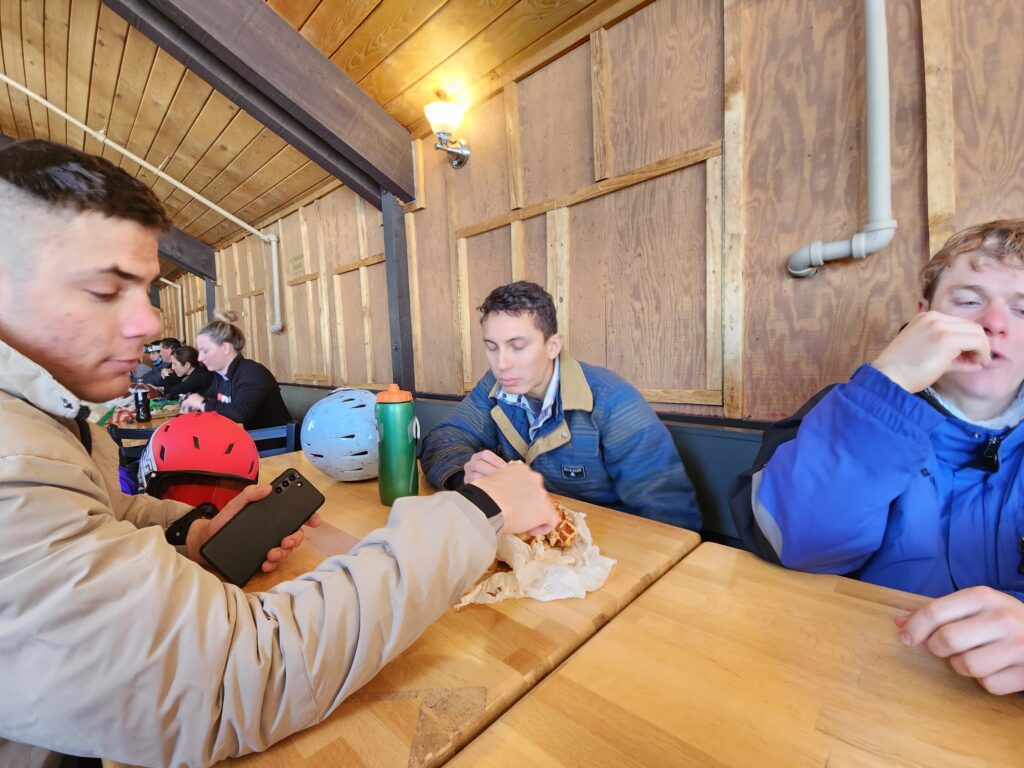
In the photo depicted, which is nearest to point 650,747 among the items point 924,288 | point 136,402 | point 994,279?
point 994,279

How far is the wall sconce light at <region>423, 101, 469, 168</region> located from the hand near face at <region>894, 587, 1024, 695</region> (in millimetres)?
3212

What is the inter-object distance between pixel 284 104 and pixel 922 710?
11.6 feet

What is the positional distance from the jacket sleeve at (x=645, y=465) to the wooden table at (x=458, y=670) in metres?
0.50

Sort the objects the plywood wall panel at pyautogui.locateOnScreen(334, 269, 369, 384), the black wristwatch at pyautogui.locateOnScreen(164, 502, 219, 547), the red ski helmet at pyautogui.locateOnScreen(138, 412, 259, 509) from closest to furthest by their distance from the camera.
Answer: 1. the black wristwatch at pyautogui.locateOnScreen(164, 502, 219, 547)
2. the red ski helmet at pyautogui.locateOnScreen(138, 412, 259, 509)
3. the plywood wall panel at pyautogui.locateOnScreen(334, 269, 369, 384)

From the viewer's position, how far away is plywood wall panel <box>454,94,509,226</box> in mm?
2908

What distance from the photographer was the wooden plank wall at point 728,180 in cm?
153

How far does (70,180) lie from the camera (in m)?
0.56

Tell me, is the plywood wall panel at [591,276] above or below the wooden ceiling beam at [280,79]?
below

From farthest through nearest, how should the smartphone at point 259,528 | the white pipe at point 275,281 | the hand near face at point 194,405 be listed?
the white pipe at point 275,281, the hand near face at point 194,405, the smartphone at point 259,528

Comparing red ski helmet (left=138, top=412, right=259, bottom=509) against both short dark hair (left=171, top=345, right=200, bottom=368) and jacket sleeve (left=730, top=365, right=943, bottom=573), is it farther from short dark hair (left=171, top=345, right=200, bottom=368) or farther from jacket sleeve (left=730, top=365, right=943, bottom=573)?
short dark hair (left=171, top=345, right=200, bottom=368)

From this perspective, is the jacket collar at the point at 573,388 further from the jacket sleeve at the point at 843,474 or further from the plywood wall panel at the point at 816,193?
the plywood wall panel at the point at 816,193

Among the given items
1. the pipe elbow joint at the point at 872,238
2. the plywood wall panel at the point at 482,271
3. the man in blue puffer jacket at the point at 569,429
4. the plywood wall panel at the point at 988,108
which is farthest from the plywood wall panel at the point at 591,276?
the plywood wall panel at the point at 988,108

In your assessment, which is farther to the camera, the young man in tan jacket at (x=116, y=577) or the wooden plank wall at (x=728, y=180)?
the wooden plank wall at (x=728, y=180)

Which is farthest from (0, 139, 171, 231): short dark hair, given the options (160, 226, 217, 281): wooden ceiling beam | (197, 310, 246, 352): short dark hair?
(160, 226, 217, 281): wooden ceiling beam
